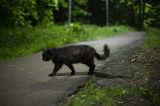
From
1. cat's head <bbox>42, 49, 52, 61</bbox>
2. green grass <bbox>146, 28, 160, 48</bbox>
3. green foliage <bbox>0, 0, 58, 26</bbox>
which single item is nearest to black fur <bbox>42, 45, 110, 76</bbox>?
cat's head <bbox>42, 49, 52, 61</bbox>

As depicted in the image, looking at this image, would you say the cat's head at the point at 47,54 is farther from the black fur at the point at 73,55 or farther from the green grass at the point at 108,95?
the green grass at the point at 108,95

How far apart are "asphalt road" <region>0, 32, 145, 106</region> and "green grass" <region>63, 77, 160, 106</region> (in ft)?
→ 1.23

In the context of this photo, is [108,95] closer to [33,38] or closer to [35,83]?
[35,83]

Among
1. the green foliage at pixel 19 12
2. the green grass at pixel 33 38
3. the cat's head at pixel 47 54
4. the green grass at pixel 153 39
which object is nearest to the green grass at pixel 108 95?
the cat's head at pixel 47 54

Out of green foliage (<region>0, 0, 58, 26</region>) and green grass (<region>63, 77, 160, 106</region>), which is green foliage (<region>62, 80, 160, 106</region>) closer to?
green grass (<region>63, 77, 160, 106</region>)

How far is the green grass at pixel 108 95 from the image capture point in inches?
299

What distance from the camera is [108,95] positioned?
26.5 feet

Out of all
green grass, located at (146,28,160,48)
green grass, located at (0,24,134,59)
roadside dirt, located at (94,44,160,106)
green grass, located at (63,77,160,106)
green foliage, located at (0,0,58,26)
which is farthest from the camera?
green foliage, located at (0,0,58,26)

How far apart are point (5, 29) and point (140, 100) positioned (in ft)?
35.6

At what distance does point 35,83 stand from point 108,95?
2294 millimetres

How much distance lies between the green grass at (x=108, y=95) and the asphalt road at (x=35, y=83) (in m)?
0.38

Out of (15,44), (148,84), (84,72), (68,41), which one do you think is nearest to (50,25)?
(68,41)

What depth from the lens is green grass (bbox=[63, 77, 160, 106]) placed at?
7.59 meters

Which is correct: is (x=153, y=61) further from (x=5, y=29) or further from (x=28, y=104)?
(x=5, y=29)
